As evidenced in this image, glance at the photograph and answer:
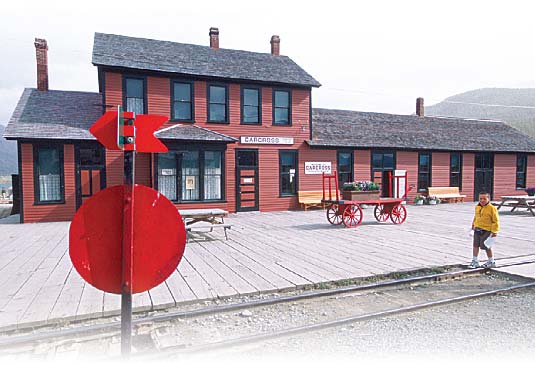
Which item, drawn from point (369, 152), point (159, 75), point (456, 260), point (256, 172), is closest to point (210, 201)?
point (256, 172)

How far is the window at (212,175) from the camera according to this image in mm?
14906

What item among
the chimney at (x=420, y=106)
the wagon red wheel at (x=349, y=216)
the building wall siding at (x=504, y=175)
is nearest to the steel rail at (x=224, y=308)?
the wagon red wheel at (x=349, y=216)

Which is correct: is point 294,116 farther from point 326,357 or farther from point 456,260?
point 326,357

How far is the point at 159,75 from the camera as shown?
1445cm

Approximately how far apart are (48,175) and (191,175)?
5.28 m

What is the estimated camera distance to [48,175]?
13141 mm

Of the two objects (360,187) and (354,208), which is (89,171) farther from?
(360,187)

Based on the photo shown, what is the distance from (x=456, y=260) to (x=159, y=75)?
41.6 feet

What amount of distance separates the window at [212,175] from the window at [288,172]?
3092 mm

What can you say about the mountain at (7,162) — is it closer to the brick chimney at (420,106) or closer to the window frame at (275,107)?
the window frame at (275,107)

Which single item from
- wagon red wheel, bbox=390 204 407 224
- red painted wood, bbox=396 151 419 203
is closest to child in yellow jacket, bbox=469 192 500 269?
wagon red wheel, bbox=390 204 407 224

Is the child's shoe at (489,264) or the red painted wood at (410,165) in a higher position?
the red painted wood at (410,165)

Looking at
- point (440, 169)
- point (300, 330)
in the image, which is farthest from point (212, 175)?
point (440, 169)

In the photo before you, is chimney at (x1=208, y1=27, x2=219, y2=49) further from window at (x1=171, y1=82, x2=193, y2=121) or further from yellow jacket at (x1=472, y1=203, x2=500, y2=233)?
yellow jacket at (x1=472, y1=203, x2=500, y2=233)
